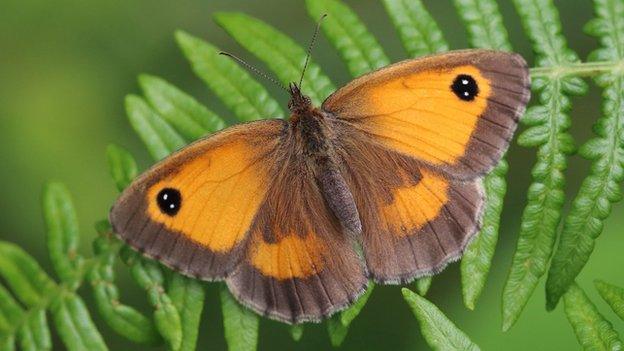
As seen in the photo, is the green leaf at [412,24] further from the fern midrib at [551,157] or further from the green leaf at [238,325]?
the green leaf at [238,325]

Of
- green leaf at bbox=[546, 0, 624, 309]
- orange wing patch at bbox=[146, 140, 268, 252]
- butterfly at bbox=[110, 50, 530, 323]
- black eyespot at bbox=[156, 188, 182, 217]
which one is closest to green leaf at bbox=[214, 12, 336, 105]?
butterfly at bbox=[110, 50, 530, 323]

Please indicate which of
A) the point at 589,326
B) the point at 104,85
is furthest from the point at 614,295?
the point at 104,85

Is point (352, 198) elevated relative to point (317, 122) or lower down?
lower down

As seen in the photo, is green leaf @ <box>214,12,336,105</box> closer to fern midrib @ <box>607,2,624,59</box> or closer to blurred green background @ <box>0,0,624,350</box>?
fern midrib @ <box>607,2,624,59</box>

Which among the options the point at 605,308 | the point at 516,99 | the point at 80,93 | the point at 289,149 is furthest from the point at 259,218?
the point at 80,93

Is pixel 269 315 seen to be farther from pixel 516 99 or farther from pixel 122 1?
pixel 122 1

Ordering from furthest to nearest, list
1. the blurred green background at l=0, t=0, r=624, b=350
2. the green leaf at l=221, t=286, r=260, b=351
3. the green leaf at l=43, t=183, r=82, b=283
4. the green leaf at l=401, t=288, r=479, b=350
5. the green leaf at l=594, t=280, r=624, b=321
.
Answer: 1. the blurred green background at l=0, t=0, r=624, b=350
2. the green leaf at l=43, t=183, r=82, b=283
3. the green leaf at l=221, t=286, r=260, b=351
4. the green leaf at l=594, t=280, r=624, b=321
5. the green leaf at l=401, t=288, r=479, b=350
